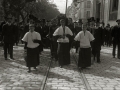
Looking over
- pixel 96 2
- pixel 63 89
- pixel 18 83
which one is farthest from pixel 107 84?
pixel 96 2

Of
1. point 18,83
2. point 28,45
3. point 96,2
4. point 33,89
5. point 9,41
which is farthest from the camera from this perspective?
point 96,2

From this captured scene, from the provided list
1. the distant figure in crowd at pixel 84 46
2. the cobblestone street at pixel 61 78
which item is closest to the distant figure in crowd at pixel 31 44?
the cobblestone street at pixel 61 78

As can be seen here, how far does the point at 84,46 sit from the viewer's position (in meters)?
8.59

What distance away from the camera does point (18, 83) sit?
630 cm

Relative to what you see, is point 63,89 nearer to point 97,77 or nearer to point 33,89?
point 33,89

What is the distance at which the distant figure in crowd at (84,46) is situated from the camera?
8.55m

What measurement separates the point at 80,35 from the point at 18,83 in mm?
3300

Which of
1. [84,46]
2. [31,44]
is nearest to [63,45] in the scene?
[84,46]

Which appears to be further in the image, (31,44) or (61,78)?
(31,44)

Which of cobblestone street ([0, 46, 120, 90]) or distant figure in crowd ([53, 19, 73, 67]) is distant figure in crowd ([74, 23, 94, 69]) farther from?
distant figure in crowd ([53, 19, 73, 67])

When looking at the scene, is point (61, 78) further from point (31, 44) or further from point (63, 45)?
point (63, 45)

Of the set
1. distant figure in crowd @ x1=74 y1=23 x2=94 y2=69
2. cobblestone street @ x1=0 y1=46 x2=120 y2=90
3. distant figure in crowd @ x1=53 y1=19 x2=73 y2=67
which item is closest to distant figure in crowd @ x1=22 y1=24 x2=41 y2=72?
cobblestone street @ x1=0 y1=46 x2=120 y2=90

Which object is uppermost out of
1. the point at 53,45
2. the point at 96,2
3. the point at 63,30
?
the point at 96,2

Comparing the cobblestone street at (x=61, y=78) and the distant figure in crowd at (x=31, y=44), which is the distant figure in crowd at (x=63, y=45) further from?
the distant figure in crowd at (x=31, y=44)
